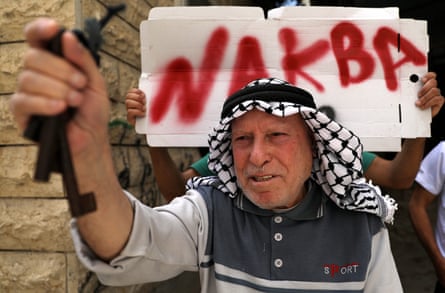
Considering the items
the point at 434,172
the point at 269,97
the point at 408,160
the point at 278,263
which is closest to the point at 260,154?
the point at 269,97

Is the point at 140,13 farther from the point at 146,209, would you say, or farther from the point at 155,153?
the point at 146,209

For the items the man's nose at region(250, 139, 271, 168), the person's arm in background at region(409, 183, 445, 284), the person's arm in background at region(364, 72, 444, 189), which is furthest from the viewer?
the person's arm in background at region(409, 183, 445, 284)

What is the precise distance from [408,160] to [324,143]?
71 cm

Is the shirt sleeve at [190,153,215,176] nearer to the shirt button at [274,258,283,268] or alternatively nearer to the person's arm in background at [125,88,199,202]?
the person's arm in background at [125,88,199,202]

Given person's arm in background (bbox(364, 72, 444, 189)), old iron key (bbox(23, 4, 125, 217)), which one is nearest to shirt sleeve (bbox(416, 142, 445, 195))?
person's arm in background (bbox(364, 72, 444, 189))

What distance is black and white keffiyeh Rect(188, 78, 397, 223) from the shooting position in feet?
4.18

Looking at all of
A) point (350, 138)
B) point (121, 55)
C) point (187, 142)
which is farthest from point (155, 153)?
point (350, 138)

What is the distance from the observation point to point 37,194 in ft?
6.11

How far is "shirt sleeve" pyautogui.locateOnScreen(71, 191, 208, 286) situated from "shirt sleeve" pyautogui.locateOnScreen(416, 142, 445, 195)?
152cm

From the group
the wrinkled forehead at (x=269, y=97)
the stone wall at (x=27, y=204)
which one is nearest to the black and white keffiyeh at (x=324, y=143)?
the wrinkled forehead at (x=269, y=97)

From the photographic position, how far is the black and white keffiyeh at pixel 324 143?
1.28 m

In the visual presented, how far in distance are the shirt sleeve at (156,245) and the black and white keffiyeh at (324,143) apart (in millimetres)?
164

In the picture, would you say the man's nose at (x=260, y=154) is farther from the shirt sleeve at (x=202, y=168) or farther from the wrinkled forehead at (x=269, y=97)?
the shirt sleeve at (x=202, y=168)

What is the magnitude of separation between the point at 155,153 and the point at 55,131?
1.19 m
